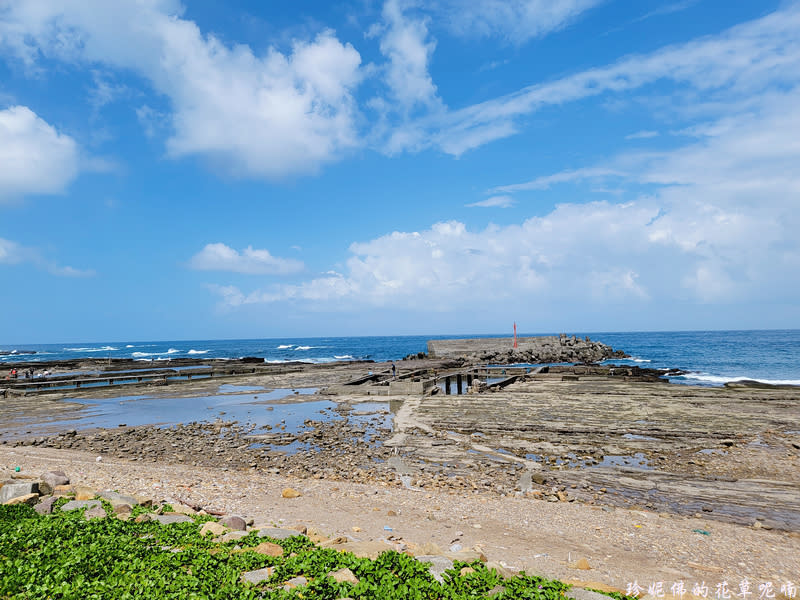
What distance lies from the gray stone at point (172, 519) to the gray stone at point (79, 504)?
1.10 m

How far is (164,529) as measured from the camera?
20.6ft

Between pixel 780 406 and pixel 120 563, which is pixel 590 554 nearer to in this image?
pixel 120 563

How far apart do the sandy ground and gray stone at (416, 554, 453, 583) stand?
137cm

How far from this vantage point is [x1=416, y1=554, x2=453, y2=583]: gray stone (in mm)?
5088

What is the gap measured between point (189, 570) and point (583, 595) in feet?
14.2

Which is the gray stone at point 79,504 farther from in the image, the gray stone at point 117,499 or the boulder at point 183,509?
the boulder at point 183,509

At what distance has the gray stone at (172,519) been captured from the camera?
22.0 ft

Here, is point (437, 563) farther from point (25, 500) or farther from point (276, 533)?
point (25, 500)

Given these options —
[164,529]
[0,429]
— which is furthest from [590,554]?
[0,429]

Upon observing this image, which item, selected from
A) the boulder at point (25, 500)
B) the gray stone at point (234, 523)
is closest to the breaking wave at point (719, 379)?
the gray stone at point (234, 523)

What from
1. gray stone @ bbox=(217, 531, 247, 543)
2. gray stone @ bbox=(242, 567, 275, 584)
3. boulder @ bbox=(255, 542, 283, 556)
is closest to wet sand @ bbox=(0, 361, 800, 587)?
gray stone @ bbox=(217, 531, 247, 543)

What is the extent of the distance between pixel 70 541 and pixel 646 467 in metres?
12.7

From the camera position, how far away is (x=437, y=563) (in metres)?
5.40

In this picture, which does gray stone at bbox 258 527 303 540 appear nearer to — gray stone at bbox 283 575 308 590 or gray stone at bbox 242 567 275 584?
gray stone at bbox 242 567 275 584
